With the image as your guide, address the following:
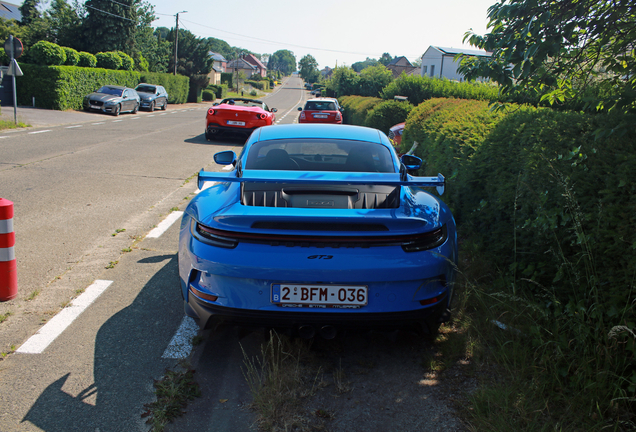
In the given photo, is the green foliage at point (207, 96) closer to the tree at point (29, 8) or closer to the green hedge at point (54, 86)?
the tree at point (29, 8)

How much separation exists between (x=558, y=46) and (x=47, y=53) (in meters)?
30.5

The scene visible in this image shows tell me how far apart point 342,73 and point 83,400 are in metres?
44.5

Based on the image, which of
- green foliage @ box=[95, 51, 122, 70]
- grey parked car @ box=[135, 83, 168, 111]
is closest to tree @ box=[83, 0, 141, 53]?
green foliage @ box=[95, 51, 122, 70]

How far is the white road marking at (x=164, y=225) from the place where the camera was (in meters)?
6.09

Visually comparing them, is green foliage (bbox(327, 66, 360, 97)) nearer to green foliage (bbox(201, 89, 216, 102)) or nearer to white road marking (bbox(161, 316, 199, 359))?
green foliage (bbox(201, 89, 216, 102))

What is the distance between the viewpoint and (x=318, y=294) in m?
2.95

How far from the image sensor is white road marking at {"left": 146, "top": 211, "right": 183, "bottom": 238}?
6.09m

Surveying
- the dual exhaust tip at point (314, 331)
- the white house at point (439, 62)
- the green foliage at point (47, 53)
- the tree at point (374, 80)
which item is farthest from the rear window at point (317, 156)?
the white house at point (439, 62)

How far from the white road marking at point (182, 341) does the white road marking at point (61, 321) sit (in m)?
0.80

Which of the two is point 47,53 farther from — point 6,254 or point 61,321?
point 61,321

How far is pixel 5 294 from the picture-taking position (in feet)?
13.4

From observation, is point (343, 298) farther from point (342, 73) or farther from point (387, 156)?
point (342, 73)

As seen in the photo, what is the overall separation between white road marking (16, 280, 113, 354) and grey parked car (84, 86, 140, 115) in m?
24.7

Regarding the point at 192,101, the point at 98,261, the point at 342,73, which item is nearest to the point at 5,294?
the point at 98,261
